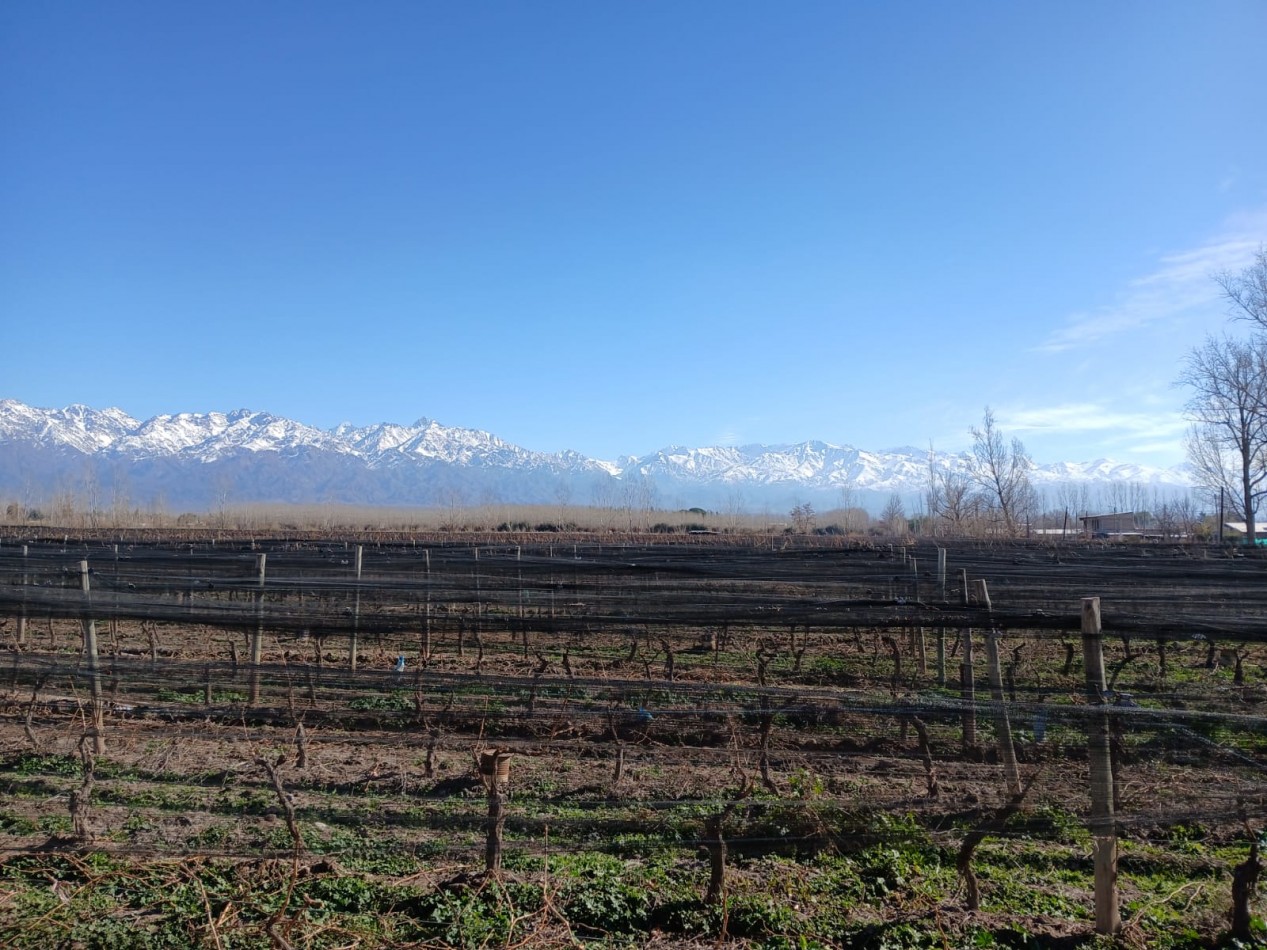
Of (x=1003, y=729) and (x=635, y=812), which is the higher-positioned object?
(x=1003, y=729)

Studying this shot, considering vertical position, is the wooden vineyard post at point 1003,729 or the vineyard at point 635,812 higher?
the wooden vineyard post at point 1003,729

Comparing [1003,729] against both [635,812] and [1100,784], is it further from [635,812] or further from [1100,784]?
[635,812]

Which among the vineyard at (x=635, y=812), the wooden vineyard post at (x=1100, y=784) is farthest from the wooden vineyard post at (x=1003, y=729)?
the wooden vineyard post at (x=1100, y=784)

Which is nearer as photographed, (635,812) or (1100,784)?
(1100,784)

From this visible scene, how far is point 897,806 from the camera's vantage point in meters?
5.92

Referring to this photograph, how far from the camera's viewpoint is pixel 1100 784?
13.3 ft

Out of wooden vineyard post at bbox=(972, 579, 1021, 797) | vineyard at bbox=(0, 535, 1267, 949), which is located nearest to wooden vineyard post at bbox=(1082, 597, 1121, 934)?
vineyard at bbox=(0, 535, 1267, 949)

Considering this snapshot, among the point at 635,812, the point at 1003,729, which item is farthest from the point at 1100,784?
the point at 635,812

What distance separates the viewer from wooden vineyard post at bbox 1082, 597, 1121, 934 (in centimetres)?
390

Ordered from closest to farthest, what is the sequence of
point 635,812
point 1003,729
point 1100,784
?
1. point 1100,784
2. point 1003,729
3. point 635,812

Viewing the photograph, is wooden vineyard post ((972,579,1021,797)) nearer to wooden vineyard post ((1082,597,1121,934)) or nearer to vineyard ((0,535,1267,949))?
vineyard ((0,535,1267,949))

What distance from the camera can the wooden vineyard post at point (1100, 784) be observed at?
12.8 feet

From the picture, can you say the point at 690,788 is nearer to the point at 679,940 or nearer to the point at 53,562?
the point at 679,940

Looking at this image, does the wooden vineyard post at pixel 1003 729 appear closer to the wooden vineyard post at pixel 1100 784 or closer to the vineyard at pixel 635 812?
the vineyard at pixel 635 812
